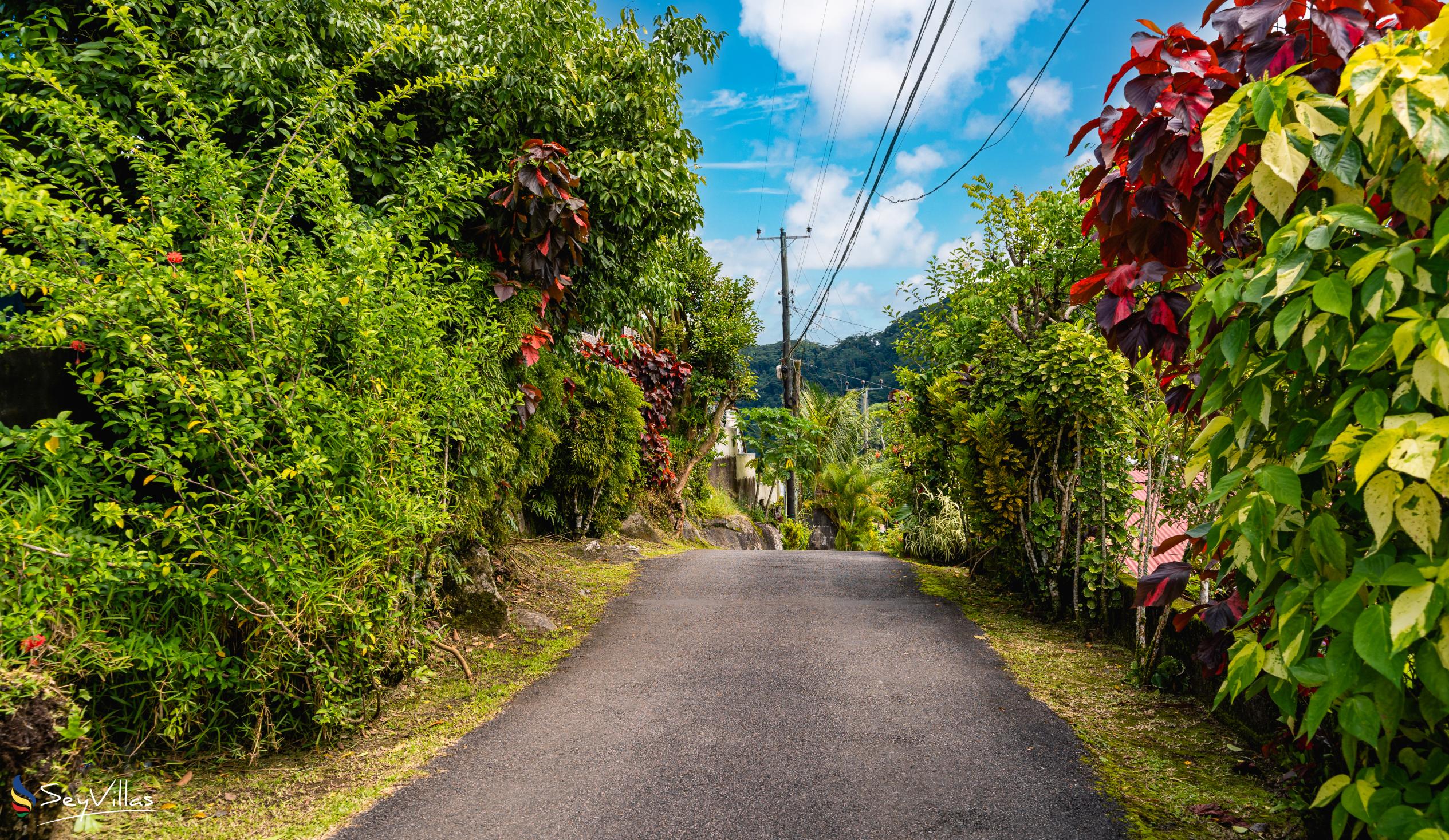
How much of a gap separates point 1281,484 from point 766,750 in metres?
2.71

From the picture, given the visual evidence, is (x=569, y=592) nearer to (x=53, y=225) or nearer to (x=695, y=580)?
(x=695, y=580)

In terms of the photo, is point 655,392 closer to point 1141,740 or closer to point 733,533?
point 733,533

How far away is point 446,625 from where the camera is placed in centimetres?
523

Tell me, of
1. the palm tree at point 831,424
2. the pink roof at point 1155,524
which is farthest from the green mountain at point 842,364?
the pink roof at point 1155,524

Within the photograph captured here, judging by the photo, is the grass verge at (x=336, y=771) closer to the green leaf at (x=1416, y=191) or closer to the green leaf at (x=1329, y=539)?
the green leaf at (x=1329, y=539)

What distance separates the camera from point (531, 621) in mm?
5867

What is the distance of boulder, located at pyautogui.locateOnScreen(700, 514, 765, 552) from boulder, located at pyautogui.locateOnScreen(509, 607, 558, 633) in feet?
32.7

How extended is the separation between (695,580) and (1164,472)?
5.11m

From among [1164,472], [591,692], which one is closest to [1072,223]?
[1164,472]

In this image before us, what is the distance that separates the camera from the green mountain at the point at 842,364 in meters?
46.8

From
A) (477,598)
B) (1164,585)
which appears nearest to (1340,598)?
(1164,585)

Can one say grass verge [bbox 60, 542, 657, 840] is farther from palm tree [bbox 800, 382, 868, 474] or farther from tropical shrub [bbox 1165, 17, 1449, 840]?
palm tree [bbox 800, 382, 868, 474]

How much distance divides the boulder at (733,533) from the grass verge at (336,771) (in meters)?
11.0

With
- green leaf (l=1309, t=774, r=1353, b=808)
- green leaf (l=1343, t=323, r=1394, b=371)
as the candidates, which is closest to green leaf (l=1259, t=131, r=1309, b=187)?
green leaf (l=1343, t=323, r=1394, b=371)
